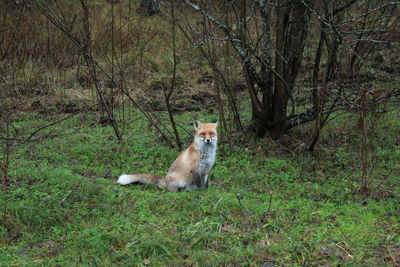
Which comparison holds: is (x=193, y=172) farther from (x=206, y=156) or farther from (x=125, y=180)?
(x=125, y=180)

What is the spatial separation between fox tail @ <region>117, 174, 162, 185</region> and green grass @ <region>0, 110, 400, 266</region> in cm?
11

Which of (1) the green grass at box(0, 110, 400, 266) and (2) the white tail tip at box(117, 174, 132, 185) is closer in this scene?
(1) the green grass at box(0, 110, 400, 266)

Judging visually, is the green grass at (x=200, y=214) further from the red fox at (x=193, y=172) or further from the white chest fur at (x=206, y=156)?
the white chest fur at (x=206, y=156)

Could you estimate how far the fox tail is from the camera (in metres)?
7.44

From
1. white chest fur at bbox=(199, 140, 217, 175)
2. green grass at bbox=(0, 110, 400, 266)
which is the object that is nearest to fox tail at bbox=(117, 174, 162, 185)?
green grass at bbox=(0, 110, 400, 266)

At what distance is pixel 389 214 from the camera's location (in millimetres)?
6531

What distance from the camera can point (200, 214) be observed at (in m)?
6.20

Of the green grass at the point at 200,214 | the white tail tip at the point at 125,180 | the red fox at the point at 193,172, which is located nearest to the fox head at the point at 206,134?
the red fox at the point at 193,172

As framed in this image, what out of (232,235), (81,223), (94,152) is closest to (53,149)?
(94,152)

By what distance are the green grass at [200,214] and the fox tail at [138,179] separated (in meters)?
0.11

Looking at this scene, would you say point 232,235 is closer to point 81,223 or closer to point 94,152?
point 81,223

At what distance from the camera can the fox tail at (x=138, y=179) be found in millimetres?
7438

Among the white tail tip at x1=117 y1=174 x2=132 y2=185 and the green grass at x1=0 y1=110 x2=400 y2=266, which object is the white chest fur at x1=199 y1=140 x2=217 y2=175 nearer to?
the green grass at x1=0 y1=110 x2=400 y2=266

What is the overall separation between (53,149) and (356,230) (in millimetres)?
6230
